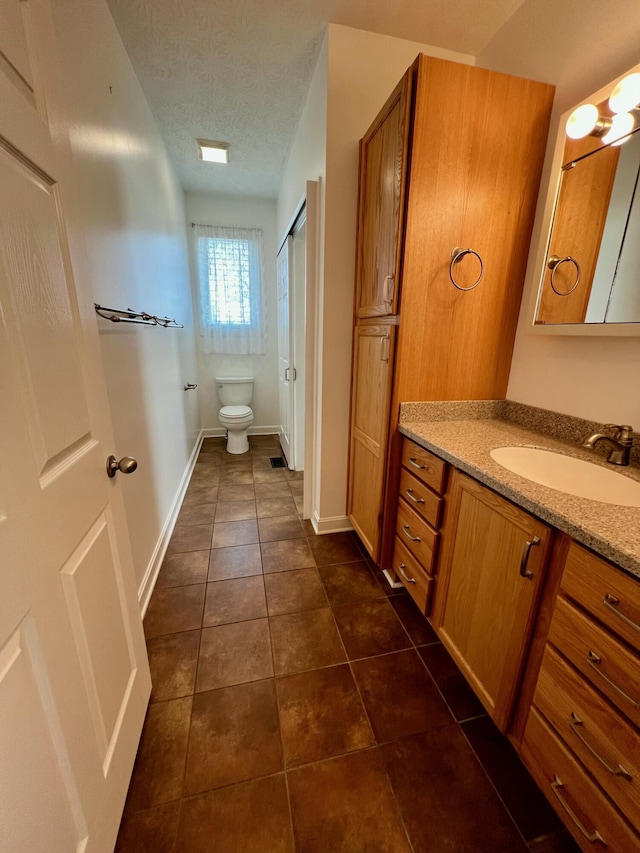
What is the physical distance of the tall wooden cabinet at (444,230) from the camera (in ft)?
4.18

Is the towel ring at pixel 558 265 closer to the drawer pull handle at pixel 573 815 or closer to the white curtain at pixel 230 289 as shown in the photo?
the drawer pull handle at pixel 573 815

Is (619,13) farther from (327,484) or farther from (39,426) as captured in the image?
(327,484)

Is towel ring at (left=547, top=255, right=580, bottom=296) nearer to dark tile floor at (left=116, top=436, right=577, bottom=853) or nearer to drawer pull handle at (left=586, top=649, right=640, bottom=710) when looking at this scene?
drawer pull handle at (left=586, top=649, right=640, bottom=710)

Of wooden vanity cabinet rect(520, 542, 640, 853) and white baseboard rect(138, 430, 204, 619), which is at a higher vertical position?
wooden vanity cabinet rect(520, 542, 640, 853)

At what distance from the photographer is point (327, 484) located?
2.13 m

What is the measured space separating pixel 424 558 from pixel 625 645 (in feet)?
2.51

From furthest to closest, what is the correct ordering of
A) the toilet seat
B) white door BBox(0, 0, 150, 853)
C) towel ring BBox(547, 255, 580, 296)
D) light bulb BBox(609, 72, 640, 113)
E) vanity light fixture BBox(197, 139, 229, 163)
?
the toilet seat
vanity light fixture BBox(197, 139, 229, 163)
towel ring BBox(547, 255, 580, 296)
light bulb BBox(609, 72, 640, 113)
white door BBox(0, 0, 150, 853)

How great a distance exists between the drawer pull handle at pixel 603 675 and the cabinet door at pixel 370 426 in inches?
38.0

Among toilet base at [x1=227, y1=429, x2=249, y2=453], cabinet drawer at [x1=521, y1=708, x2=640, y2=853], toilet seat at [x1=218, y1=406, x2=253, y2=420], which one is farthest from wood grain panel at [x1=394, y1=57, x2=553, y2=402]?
toilet base at [x1=227, y1=429, x2=249, y2=453]

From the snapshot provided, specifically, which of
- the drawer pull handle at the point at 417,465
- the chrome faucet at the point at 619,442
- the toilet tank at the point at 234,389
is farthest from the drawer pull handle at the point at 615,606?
the toilet tank at the point at 234,389

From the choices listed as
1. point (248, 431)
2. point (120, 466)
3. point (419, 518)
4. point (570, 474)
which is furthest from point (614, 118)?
point (248, 431)

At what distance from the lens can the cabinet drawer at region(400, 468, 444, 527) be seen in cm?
130

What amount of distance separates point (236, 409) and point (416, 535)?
8.54 ft

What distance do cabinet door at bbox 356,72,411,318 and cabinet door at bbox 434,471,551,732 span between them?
0.87 metres
